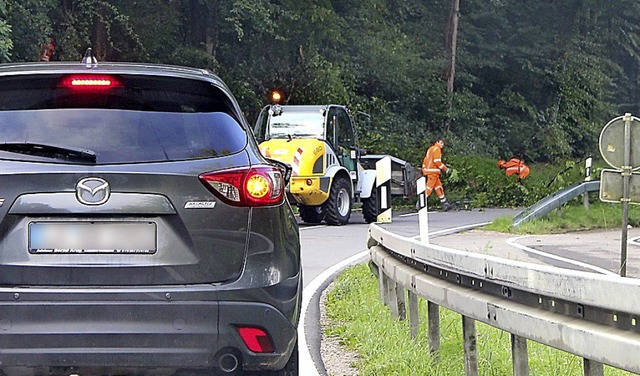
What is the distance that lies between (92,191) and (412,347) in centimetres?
294

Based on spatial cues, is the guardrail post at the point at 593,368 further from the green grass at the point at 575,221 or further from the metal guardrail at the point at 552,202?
the metal guardrail at the point at 552,202

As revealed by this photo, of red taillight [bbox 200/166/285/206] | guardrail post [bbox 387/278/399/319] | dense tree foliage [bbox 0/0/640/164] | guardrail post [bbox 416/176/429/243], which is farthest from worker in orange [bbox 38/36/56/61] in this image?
red taillight [bbox 200/166/285/206]

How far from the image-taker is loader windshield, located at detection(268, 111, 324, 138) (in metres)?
20.8

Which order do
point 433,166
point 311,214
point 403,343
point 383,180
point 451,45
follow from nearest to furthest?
point 403,343 → point 383,180 → point 311,214 → point 433,166 → point 451,45

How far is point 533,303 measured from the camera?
4.58 meters

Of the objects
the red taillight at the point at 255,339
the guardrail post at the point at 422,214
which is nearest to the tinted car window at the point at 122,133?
the red taillight at the point at 255,339

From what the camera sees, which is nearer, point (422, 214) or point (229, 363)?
point (229, 363)

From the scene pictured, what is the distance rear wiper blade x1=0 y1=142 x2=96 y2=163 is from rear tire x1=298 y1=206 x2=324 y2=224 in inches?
649

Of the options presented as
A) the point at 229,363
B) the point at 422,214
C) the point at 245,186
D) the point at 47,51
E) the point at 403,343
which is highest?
the point at 47,51

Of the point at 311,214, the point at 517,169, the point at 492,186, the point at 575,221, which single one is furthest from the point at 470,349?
the point at 517,169

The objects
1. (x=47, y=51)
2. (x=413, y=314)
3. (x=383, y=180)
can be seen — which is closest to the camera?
(x=413, y=314)

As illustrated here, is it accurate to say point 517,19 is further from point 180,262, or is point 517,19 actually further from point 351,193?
point 180,262

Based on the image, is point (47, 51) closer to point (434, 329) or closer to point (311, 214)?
point (311, 214)

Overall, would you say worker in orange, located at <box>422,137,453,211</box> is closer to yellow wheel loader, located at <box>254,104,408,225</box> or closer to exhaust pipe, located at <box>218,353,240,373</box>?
yellow wheel loader, located at <box>254,104,408,225</box>
